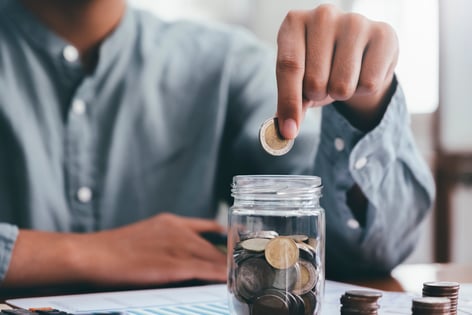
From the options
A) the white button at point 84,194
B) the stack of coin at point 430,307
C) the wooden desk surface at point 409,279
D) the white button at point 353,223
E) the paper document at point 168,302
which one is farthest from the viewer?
the white button at point 84,194

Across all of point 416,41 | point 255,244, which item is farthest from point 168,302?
point 416,41

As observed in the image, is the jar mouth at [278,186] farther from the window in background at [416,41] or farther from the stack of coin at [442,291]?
the window in background at [416,41]

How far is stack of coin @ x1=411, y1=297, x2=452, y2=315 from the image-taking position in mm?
731

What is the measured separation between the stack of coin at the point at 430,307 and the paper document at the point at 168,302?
0.10 m

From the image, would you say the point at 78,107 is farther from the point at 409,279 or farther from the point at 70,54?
the point at 409,279

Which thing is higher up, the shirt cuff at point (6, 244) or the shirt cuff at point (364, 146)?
the shirt cuff at point (364, 146)

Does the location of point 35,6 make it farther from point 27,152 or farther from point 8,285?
point 8,285

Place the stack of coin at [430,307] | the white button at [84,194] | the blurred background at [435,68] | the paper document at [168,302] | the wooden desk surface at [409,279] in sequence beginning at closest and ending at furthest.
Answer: the stack of coin at [430,307], the paper document at [168,302], the wooden desk surface at [409,279], the white button at [84,194], the blurred background at [435,68]

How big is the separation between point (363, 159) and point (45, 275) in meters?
0.50

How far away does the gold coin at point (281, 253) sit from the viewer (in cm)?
77

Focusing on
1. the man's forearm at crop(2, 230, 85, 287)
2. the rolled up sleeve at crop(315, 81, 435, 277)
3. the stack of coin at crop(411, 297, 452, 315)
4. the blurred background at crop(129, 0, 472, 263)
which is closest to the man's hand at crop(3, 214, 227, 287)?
the man's forearm at crop(2, 230, 85, 287)

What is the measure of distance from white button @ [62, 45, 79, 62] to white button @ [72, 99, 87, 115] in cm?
8

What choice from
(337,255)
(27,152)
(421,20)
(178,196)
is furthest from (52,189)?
(421,20)

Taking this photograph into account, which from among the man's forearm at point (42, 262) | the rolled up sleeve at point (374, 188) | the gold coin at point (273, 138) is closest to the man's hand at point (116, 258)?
the man's forearm at point (42, 262)
